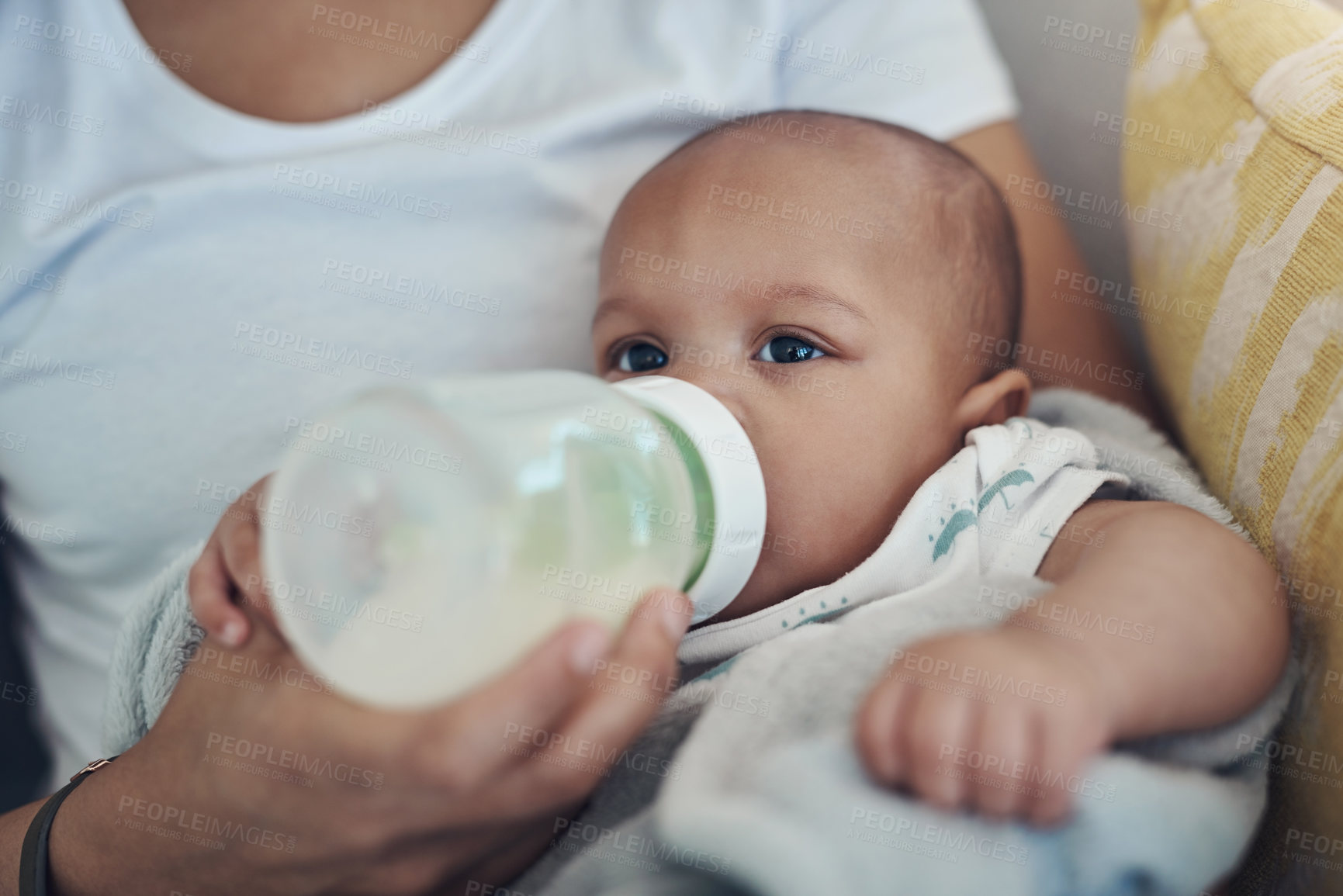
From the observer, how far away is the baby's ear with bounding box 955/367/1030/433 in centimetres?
96

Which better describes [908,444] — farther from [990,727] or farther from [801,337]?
[990,727]

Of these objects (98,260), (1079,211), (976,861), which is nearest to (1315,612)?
(976,861)

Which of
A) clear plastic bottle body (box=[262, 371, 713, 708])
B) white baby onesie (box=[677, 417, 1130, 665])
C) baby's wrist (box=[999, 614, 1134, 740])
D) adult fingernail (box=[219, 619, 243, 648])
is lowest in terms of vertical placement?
A: adult fingernail (box=[219, 619, 243, 648])

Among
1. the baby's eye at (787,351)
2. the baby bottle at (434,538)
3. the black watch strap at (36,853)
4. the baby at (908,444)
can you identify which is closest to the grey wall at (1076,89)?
the baby at (908,444)

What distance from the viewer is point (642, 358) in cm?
100

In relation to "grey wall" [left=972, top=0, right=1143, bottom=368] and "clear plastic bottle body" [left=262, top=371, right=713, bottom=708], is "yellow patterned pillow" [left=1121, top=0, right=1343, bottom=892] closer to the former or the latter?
"grey wall" [left=972, top=0, right=1143, bottom=368]

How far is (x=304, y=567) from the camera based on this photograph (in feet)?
1.76

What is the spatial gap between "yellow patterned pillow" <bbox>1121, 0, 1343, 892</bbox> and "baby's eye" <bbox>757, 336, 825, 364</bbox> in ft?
1.20

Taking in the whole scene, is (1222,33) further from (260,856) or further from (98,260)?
(98,260)

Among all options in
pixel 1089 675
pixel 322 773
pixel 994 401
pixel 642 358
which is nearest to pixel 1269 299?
pixel 994 401

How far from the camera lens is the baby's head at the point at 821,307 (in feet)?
2.81

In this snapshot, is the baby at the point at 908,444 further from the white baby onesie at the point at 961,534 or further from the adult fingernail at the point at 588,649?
the adult fingernail at the point at 588,649

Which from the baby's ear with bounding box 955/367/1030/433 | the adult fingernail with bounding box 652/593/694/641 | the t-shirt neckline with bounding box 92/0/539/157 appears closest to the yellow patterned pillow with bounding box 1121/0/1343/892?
the baby's ear with bounding box 955/367/1030/433

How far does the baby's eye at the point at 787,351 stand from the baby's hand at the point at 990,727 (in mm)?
394
